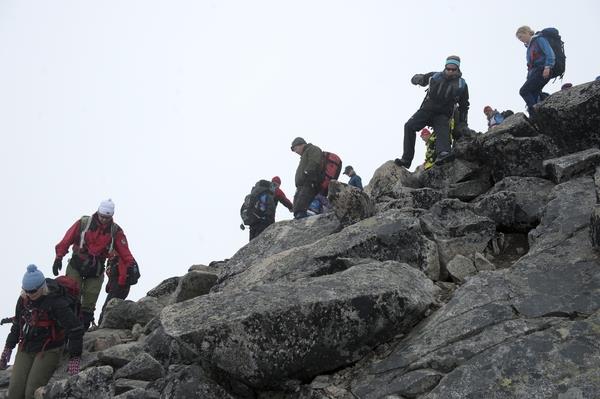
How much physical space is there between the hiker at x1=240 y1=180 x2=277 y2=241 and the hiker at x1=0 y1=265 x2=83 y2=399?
8.42 m

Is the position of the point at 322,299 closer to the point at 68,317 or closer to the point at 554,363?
the point at 554,363

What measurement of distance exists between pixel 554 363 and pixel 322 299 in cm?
299

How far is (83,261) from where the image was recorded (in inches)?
523

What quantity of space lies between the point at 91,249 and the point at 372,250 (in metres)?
7.61

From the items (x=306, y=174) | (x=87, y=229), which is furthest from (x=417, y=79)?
(x=87, y=229)

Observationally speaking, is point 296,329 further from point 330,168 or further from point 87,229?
point 330,168

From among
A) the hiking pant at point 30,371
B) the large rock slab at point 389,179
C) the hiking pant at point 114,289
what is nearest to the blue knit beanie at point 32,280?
the hiking pant at point 30,371

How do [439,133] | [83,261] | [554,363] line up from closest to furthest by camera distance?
[554,363], [83,261], [439,133]

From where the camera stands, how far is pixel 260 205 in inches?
719

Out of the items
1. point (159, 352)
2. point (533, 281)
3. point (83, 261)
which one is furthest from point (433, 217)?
point (83, 261)

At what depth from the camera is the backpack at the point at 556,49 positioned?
52.7 ft

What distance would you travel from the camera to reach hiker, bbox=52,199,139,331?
1330cm

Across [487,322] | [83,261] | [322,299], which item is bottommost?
[487,322]

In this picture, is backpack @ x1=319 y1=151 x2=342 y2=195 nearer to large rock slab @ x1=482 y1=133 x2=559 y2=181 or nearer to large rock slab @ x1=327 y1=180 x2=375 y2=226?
large rock slab @ x1=327 y1=180 x2=375 y2=226
